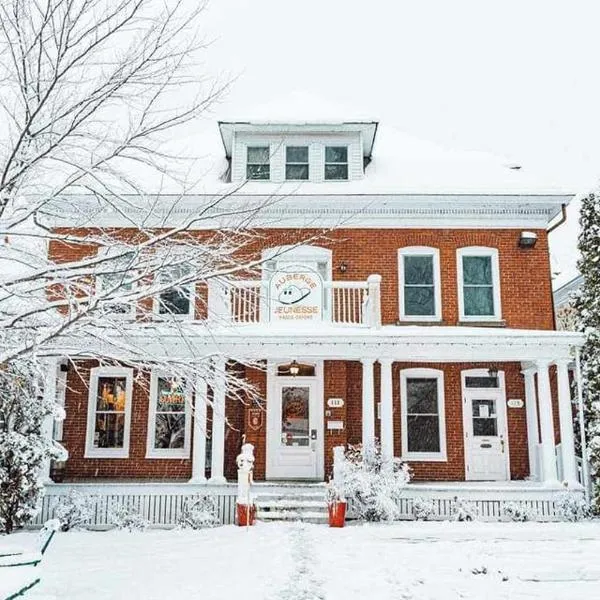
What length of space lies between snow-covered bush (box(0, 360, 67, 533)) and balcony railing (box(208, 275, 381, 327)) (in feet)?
13.0

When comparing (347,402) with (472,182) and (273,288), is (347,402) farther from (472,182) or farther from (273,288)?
(472,182)

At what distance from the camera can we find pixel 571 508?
1294 cm

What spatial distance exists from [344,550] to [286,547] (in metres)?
0.89

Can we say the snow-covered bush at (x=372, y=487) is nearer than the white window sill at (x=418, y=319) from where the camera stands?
Yes

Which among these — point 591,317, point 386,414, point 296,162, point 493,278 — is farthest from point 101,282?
point 493,278

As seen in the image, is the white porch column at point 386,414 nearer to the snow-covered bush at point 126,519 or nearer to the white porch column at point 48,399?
the snow-covered bush at point 126,519

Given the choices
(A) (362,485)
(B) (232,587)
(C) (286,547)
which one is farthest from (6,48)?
(A) (362,485)

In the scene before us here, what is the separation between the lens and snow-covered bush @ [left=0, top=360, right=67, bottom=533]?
39.0 feet

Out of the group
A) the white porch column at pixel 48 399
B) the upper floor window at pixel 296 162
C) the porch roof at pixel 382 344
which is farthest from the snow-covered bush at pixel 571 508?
the white porch column at pixel 48 399

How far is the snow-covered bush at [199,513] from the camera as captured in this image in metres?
12.6

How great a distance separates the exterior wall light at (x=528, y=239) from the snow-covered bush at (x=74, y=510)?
1092cm

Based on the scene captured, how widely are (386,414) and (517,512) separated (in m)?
3.05

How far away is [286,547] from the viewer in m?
10.3

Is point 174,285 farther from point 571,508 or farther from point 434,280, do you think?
point 434,280
